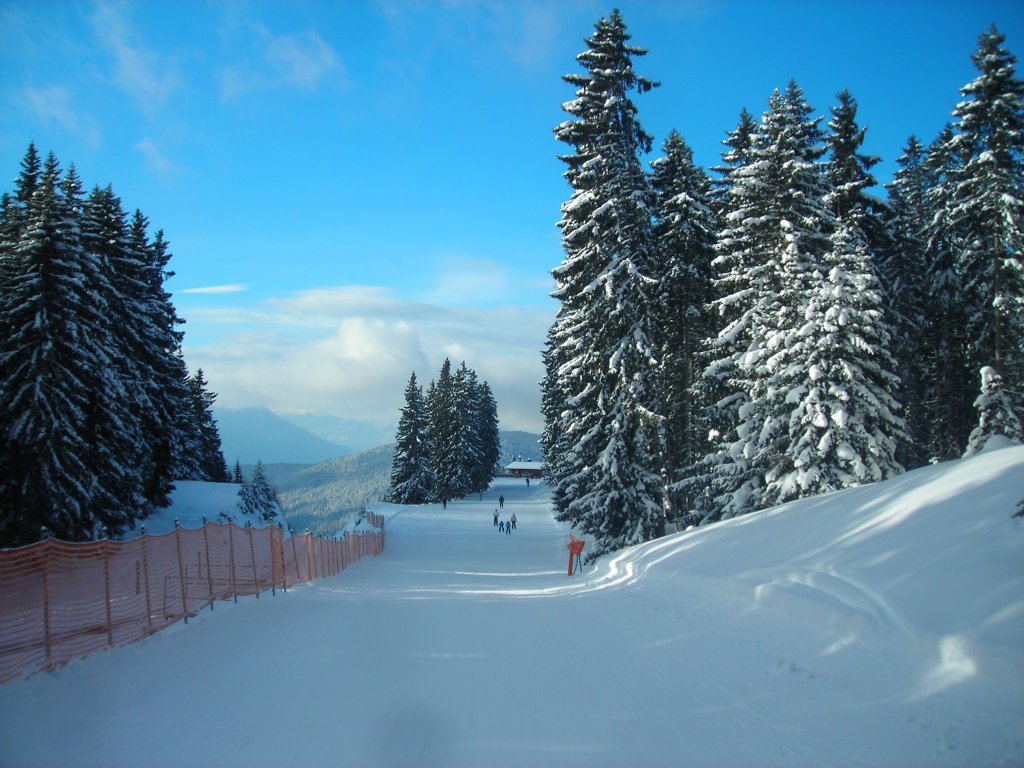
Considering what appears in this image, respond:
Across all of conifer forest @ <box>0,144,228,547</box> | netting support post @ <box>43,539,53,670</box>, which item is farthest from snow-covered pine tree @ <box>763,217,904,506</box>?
conifer forest @ <box>0,144,228,547</box>

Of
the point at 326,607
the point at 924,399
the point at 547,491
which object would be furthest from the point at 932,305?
the point at 547,491

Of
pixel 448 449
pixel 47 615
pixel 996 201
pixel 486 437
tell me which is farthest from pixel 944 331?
pixel 486 437

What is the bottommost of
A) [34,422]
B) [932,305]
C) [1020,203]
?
[34,422]

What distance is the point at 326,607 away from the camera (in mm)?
15109

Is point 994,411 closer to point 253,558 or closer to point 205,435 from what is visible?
point 253,558

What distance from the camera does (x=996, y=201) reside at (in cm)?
2408

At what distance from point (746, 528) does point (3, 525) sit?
2354 centimetres

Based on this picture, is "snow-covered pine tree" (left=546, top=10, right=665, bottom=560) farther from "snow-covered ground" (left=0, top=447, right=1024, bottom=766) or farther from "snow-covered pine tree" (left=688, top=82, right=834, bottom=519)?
"snow-covered ground" (left=0, top=447, right=1024, bottom=766)

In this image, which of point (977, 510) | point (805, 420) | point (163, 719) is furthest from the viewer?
point (805, 420)

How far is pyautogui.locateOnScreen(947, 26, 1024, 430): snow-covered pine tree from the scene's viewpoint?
23.9m

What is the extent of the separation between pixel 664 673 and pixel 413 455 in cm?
6932

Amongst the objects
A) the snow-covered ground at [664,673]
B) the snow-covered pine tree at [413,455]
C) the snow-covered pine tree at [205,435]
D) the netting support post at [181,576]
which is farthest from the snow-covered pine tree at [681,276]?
the snow-covered pine tree at [413,455]

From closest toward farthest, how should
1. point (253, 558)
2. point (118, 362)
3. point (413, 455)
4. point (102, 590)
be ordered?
point (102, 590) < point (253, 558) < point (118, 362) < point (413, 455)

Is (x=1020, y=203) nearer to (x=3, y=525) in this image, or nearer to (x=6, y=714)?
(x=6, y=714)
